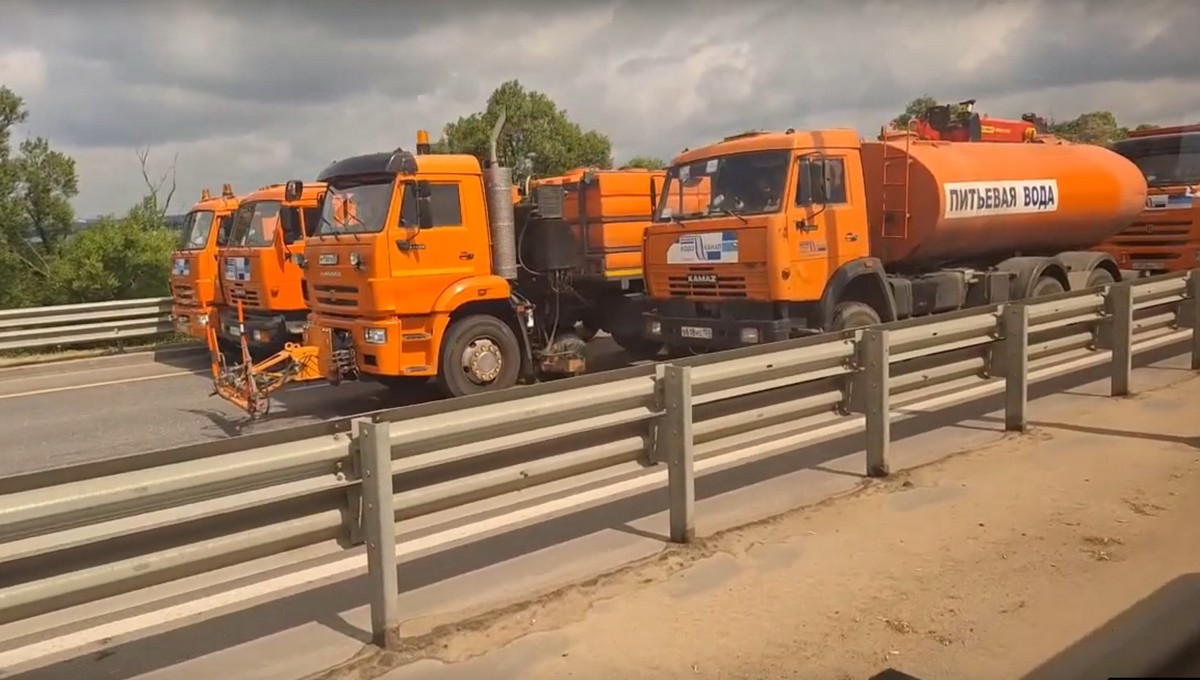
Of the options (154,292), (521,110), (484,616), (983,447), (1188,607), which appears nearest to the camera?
(1188,607)

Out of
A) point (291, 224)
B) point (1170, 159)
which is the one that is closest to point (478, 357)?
point (291, 224)

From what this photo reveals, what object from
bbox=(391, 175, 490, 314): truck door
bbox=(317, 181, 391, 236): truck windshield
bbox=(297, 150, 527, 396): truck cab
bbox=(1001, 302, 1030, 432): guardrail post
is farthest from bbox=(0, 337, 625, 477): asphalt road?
bbox=(1001, 302, 1030, 432): guardrail post

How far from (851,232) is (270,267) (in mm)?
7736

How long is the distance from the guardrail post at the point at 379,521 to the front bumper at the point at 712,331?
6.50 meters

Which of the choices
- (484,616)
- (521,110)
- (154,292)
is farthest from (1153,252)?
(521,110)

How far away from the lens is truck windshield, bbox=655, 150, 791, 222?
1038cm

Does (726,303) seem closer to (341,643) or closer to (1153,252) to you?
(341,643)

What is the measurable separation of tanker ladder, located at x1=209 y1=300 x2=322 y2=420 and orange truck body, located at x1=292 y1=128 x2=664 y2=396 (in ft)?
0.53

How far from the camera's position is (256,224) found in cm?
1377

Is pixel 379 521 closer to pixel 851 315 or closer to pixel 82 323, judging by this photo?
pixel 851 315

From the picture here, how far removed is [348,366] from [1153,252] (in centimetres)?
1274

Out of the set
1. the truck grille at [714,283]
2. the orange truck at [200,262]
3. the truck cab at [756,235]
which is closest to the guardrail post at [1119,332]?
the truck cab at [756,235]

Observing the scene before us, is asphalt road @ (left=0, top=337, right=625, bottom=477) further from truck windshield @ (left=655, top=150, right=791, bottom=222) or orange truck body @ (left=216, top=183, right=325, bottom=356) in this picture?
truck windshield @ (left=655, top=150, right=791, bottom=222)

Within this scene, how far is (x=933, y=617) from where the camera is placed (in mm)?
4238
